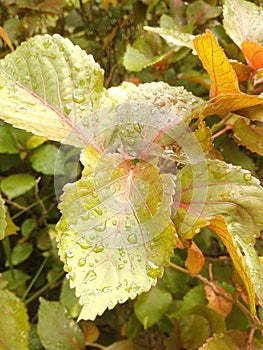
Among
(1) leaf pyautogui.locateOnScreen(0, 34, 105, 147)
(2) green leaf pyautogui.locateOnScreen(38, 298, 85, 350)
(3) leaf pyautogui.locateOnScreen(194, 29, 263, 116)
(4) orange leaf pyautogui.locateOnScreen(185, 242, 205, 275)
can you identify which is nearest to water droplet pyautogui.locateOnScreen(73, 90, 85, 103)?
(1) leaf pyautogui.locateOnScreen(0, 34, 105, 147)

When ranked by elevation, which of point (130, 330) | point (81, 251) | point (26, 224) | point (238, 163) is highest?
point (81, 251)

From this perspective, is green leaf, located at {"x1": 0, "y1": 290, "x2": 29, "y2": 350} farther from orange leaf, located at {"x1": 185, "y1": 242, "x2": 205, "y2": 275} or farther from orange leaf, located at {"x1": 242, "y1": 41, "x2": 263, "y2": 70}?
orange leaf, located at {"x1": 242, "y1": 41, "x2": 263, "y2": 70}

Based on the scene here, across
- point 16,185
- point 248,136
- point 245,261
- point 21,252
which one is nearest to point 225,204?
point 245,261

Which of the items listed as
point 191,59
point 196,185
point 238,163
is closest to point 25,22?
point 191,59

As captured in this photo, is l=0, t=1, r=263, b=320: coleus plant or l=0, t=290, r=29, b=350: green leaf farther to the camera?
l=0, t=290, r=29, b=350: green leaf

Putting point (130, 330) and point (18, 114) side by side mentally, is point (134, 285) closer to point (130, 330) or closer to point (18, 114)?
point (18, 114)
